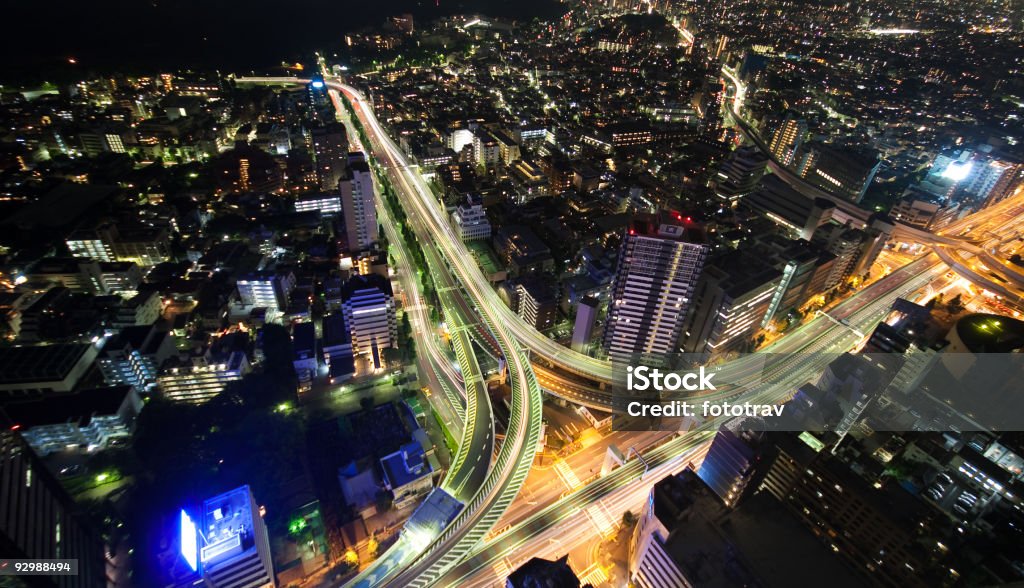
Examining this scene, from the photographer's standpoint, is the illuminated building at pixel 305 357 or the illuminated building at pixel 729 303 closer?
the illuminated building at pixel 305 357

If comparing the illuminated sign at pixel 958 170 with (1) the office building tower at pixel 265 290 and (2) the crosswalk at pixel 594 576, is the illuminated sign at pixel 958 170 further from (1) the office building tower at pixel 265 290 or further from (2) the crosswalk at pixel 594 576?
(1) the office building tower at pixel 265 290

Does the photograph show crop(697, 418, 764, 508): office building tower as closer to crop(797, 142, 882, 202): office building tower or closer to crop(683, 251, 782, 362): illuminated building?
crop(683, 251, 782, 362): illuminated building

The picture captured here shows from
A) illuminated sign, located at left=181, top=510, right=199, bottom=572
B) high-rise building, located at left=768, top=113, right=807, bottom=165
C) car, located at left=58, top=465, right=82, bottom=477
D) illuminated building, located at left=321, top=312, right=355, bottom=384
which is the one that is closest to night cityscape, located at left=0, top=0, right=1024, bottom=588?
car, located at left=58, top=465, right=82, bottom=477

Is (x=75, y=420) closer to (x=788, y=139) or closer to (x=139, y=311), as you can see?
(x=139, y=311)

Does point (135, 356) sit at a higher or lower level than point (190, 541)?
lower

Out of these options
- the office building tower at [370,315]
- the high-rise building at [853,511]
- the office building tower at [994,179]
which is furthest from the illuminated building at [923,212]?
the office building tower at [370,315]

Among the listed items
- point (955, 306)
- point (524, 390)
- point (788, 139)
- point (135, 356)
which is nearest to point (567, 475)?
point (524, 390)
